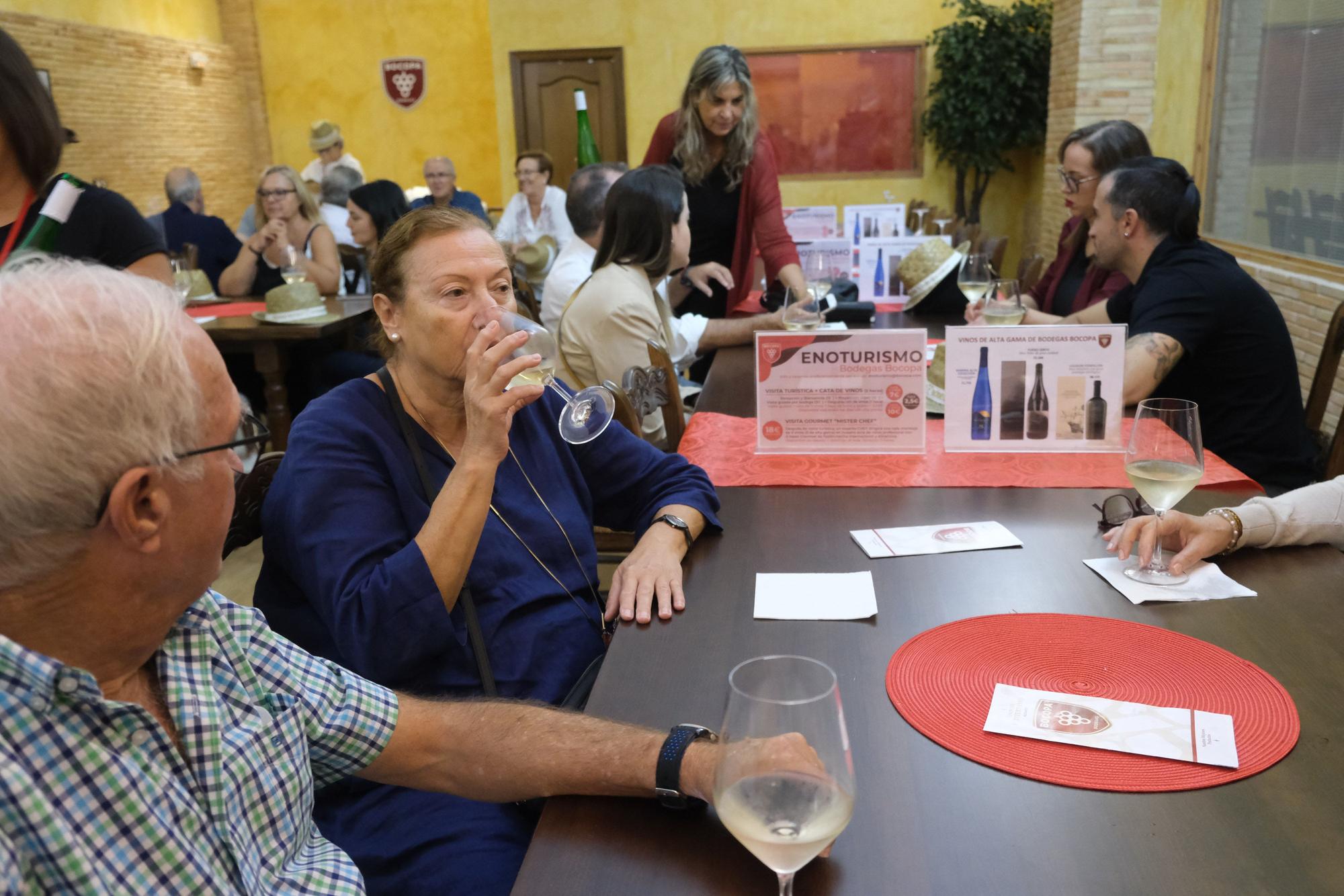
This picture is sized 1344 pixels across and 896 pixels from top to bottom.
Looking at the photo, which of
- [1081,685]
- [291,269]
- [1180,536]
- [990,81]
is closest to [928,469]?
[1180,536]

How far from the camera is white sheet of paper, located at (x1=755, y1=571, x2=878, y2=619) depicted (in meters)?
1.42

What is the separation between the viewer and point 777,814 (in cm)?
77

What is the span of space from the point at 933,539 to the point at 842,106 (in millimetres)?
9692

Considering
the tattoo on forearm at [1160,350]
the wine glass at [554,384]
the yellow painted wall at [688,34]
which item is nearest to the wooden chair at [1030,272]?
the tattoo on forearm at [1160,350]

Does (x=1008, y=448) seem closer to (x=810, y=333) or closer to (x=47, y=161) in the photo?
(x=810, y=333)

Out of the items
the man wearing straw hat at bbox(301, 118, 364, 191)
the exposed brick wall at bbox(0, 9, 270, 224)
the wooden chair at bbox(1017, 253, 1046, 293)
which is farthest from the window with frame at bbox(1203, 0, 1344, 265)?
the exposed brick wall at bbox(0, 9, 270, 224)

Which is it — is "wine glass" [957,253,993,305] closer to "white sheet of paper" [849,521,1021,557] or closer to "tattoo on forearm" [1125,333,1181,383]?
"tattoo on forearm" [1125,333,1181,383]

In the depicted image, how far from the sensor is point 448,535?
4.75ft

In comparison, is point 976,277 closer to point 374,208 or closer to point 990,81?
point 374,208

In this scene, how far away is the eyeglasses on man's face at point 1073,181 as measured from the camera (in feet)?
12.4

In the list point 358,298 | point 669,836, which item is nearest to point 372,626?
point 669,836

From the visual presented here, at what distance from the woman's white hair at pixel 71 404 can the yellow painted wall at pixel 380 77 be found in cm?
1197

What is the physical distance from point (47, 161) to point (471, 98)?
1061 centimetres

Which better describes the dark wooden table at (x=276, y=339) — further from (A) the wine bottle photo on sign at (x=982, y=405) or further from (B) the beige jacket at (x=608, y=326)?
(A) the wine bottle photo on sign at (x=982, y=405)
